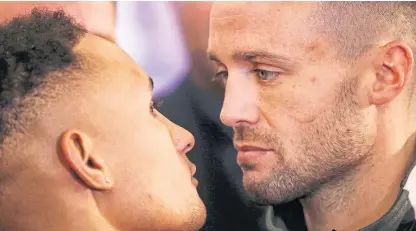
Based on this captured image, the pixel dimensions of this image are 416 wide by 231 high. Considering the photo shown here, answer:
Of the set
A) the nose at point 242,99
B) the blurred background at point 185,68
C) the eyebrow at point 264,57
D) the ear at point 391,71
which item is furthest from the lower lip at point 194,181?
the ear at point 391,71

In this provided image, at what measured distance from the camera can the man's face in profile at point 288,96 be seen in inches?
36.6

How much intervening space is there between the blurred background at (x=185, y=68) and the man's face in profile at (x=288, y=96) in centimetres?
6

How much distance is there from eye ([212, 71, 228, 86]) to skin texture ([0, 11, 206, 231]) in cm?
16

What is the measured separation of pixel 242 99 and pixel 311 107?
0.42 ft

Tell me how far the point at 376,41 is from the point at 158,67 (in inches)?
16.2

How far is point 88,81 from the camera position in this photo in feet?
2.89

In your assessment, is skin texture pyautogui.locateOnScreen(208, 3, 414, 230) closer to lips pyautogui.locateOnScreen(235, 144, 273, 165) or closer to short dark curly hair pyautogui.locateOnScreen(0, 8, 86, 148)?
lips pyautogui.locateOnScreen(235, 144, 273, 165)

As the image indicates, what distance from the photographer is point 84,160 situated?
2.88 ft

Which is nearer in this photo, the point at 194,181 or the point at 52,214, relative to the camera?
the point at 52,214

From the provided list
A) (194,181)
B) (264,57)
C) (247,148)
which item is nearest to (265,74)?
(264,57)

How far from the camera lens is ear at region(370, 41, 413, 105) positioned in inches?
36.4

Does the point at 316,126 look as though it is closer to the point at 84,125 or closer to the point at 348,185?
the point at 348,185

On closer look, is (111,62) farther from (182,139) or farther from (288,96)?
(288,96)

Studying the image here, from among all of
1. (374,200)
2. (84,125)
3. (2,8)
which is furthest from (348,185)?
(2,8)
